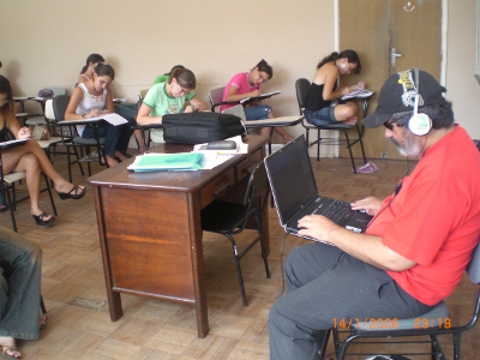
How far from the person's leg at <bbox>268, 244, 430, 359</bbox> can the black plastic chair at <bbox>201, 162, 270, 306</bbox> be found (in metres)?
0.63

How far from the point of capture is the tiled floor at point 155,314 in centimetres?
195

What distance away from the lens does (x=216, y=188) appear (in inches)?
79.0

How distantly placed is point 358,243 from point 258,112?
3182mm

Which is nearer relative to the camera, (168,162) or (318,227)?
(318,227)

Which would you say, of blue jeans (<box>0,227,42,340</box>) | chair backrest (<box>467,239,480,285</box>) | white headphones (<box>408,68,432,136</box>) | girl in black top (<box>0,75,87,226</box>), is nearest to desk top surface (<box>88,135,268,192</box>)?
blue jeans (<box>0,227,42,340</box>)

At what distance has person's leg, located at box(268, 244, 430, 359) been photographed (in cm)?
131

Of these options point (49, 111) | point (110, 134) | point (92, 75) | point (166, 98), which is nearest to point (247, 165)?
point (166, 98)

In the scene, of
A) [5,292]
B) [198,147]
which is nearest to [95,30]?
[198,147]

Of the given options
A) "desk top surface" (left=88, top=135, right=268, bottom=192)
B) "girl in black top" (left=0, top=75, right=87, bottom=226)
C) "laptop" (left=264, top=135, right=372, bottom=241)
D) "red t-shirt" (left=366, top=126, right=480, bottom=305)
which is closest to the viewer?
"red t-shirt" (left=366, top=126, right=480, bottom=305)

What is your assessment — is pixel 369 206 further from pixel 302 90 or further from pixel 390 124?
pixel 302 90

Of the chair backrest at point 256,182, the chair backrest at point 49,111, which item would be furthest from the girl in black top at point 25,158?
the chair backrest at point 256,182

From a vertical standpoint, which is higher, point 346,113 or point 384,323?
point 346,113

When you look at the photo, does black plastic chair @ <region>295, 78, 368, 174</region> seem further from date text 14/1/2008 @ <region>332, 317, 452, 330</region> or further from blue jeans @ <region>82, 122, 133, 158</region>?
date text 14/1/2008 @ <region>332, 317, 452, 330</region>

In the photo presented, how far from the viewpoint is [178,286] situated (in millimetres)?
1971
